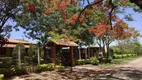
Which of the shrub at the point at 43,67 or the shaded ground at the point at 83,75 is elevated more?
the shrub at the point at 43,67

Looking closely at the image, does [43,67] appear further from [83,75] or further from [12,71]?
[83,75]

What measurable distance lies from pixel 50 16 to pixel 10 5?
953 centimetres

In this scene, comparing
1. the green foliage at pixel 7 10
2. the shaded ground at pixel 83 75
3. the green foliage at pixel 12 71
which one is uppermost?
the green foliage at pixel 7 10

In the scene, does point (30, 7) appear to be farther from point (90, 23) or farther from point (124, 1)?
point (90, 23)

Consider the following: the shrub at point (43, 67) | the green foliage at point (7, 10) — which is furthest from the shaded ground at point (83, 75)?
the green foliage at point (7, 10)

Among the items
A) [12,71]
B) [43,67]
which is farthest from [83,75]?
[12,71]

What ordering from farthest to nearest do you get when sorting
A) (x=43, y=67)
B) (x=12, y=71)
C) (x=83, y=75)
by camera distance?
1. (x=43, y=67)
2. (x=83, y=75)
3. (x=12, y=71)

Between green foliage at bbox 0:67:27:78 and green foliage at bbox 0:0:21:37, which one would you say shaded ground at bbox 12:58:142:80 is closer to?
green foliage at bbox 0:67:27:78

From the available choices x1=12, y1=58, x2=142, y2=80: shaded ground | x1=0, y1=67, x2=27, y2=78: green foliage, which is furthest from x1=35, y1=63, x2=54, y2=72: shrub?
x1=0, y1=67, x2=27, y2=78: green foliage

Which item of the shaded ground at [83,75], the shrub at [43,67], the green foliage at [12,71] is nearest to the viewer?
the shaded ground at [83,75]

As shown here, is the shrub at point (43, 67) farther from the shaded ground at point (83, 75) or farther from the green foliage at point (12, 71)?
the green foliage at point (12, 71)

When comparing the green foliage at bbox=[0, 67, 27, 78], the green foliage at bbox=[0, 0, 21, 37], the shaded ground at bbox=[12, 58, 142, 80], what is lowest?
the shaded ground at bbox=[12, 58, 142, 80]

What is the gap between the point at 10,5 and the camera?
54.0ft

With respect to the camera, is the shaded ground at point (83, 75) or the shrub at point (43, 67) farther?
the shrub at point (43, 67)
